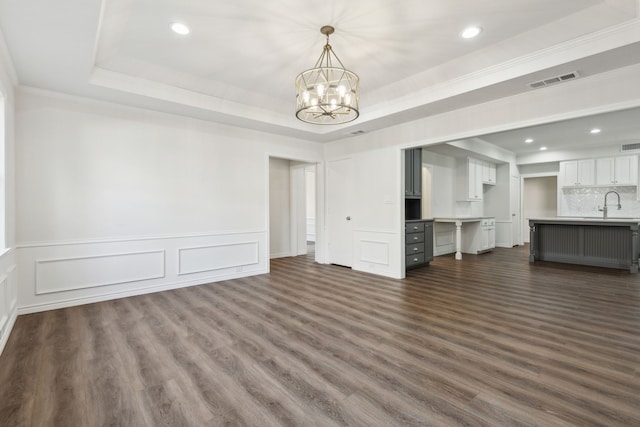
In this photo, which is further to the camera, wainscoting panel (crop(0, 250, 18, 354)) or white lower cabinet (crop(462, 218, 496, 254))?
white lower cabinet (crop(462, 218, 496, 254))

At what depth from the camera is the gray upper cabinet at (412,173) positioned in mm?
5625

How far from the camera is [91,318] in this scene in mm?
3363

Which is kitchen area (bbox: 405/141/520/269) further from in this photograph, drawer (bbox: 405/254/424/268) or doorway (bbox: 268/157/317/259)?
doorway (bbox: 268/157/317/259)

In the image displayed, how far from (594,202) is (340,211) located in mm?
7646

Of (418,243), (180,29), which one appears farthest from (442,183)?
(180,29)

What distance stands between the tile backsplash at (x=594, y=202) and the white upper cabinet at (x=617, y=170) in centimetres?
41

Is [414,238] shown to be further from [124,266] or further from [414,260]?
[124,266]

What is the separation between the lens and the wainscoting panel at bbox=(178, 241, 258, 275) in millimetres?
4738

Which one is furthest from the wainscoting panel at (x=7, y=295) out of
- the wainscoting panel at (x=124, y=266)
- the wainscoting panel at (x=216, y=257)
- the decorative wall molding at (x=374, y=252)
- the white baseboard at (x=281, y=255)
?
the decorative wall molding at (x=374, y=252)

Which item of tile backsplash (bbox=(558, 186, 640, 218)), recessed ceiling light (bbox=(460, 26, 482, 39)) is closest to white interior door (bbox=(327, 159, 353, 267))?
recessed ceiling light (bbox=(460, 26, 482, 39))

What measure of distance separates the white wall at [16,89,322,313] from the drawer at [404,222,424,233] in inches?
106

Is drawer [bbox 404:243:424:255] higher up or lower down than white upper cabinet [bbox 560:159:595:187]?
lower down

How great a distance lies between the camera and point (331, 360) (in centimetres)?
241

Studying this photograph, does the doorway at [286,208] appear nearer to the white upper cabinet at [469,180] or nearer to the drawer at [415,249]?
the drawer at [415,249]
